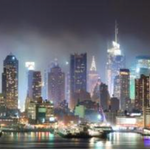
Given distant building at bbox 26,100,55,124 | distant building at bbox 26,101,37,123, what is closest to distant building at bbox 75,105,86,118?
distant building at bbox 26,100,55,124

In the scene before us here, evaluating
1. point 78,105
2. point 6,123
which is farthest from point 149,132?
point 6,123

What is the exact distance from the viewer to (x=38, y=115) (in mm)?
64250

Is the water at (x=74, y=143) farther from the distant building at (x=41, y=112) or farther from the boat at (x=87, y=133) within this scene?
the distant building at (x=41, y=112)

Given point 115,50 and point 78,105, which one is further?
point 115,50

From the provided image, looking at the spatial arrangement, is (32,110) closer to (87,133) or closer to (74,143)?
(87,133)

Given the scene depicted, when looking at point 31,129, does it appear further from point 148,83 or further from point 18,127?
point 148,83

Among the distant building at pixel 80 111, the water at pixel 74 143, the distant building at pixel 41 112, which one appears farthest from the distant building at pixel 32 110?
the water at pixel 74 143

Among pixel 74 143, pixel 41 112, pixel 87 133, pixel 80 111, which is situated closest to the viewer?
pixel 74 143

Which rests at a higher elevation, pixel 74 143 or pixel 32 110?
pixel 32 110

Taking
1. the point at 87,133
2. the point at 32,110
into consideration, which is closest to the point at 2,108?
the point at 32,110

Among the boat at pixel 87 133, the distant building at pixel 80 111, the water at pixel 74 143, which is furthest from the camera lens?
the distant building at pixel 80 111

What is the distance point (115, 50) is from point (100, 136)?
35.4 m

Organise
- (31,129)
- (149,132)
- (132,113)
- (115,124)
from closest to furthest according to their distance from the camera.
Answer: (149,132) → (31,129) → (132,113) → (115,124)

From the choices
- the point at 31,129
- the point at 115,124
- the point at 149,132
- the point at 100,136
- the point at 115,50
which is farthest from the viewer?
the point at 115,50
